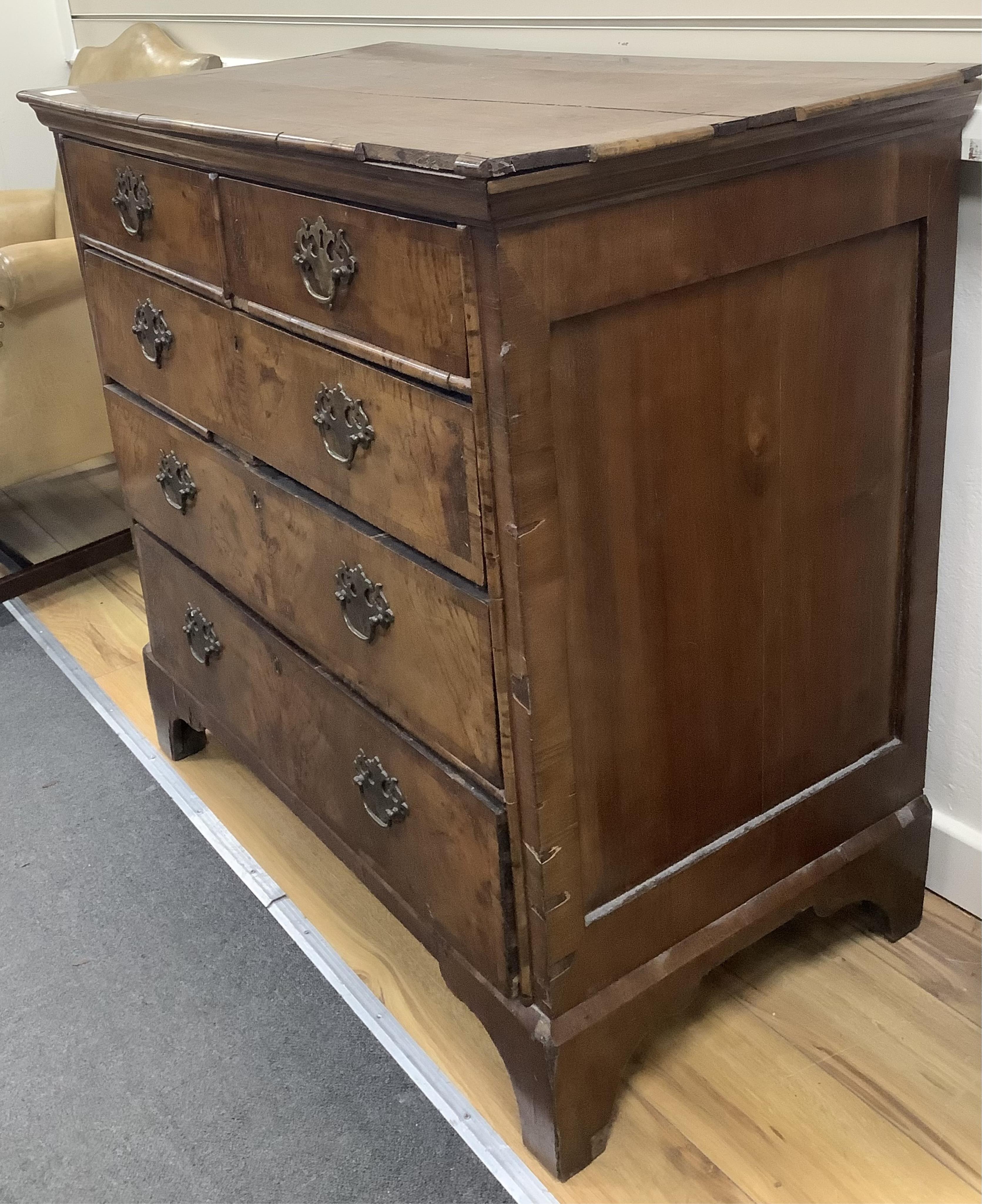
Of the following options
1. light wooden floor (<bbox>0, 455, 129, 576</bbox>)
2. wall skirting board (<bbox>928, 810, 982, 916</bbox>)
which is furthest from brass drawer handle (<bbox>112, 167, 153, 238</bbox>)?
light wooden floor (<bbox>0, 455, 129, 576</bbox>)

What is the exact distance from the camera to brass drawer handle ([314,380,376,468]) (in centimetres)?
106

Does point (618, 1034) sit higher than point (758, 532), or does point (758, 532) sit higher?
point (758, 532)

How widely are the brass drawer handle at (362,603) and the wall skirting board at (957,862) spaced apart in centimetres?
75

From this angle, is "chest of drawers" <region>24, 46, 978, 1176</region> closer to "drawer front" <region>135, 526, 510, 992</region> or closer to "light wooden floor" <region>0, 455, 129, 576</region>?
"drawer front" <region>135, 526, 510, 992</region>

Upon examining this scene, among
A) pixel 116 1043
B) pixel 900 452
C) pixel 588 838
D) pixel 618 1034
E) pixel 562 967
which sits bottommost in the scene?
pixel 116 1043

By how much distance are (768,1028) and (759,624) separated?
1.58 ft

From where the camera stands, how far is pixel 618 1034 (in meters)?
1.16

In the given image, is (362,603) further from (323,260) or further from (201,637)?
(201,637)

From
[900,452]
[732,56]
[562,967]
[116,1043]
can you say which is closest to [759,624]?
[900,452]

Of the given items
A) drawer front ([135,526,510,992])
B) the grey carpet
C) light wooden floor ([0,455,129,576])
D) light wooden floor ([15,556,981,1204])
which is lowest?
the grey carpet

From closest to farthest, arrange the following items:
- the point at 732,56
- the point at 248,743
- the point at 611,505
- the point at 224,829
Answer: the point at 611,505 → the point at 732,56 → the point at 248,743 → the point at 224,829

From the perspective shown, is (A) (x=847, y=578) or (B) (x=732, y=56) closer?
(A) (x=847, y=578)

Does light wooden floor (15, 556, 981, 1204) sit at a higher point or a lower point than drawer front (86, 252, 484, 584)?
lower

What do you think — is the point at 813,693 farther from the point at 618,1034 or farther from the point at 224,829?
the point at 224,829
